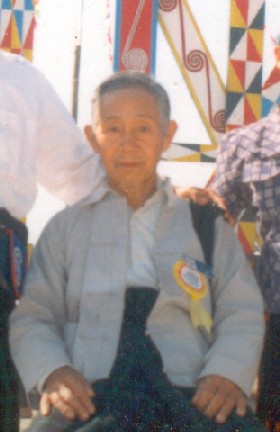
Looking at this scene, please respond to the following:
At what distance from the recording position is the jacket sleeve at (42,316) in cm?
173

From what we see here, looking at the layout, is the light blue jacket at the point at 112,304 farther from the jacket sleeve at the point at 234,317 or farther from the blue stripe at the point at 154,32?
the blue stripe at the point at 154,32

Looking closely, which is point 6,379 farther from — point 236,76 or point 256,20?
point 256,20

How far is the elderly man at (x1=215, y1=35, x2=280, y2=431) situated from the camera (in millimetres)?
2107

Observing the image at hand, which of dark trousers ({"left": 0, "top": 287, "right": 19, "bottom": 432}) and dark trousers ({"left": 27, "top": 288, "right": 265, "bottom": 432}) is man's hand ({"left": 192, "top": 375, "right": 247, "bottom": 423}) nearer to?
dark trousers ({"left": 27, "top": 288, "right": 265, "bottom": 432})

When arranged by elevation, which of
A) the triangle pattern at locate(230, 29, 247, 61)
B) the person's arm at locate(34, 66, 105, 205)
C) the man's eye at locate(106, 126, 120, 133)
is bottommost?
the person's arm at locate(34, 66, 105, 205)

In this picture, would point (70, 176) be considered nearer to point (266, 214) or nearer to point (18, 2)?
point (266, 214)

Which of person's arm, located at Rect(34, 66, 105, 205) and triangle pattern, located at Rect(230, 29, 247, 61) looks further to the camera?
triangle pattern, located at Rect(230, 29, 247, 61)

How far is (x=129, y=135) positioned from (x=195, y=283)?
0.49 metres

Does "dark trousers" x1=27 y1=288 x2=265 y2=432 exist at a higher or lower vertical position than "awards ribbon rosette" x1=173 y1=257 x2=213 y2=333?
lower

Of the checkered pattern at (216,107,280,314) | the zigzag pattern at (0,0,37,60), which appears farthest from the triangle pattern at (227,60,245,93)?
the checkered pattern at (216,107,280,314)

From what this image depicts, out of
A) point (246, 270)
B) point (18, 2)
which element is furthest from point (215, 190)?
point (18, 2)

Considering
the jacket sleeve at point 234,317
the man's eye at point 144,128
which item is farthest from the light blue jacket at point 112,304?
the man's eye at point 144,128

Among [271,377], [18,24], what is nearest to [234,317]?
[271,377]

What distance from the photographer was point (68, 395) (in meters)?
1.61
